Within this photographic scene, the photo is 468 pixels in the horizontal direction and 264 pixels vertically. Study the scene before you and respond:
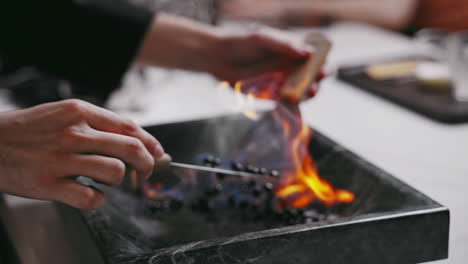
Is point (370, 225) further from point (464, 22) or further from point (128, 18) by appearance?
point (464, 22)

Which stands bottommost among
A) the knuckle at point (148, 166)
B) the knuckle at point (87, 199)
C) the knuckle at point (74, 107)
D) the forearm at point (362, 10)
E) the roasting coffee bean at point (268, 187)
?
the forearm at point (362, 10)

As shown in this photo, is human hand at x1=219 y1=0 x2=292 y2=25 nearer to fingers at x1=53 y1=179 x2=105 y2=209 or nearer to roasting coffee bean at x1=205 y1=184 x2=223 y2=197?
roasting coffee bean at x1=205 y1=184 x2=223 y2=197

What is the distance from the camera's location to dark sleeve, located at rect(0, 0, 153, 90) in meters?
1.39

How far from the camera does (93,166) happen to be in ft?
2.24

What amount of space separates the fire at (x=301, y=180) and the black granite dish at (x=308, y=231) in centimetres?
1

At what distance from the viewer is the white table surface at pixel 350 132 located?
0.86 metres

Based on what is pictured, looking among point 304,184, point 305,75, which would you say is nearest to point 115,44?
point 305,75

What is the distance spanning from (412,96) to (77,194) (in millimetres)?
963

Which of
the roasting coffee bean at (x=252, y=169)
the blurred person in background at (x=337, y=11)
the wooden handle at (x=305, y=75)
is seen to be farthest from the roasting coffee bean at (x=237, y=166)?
the blurred person in background at (x=337, y=11)

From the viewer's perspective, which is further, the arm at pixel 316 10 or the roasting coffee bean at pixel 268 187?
the arm at pixel 316 10

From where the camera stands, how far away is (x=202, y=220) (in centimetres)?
92

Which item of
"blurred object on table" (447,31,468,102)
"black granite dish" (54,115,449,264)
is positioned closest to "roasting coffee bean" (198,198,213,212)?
"black granite dish" (54,115,449,264)

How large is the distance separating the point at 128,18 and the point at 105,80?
0.16m

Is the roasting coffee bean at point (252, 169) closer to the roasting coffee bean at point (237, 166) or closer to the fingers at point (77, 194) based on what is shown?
the roasting coffee bean at point (237, 166)
